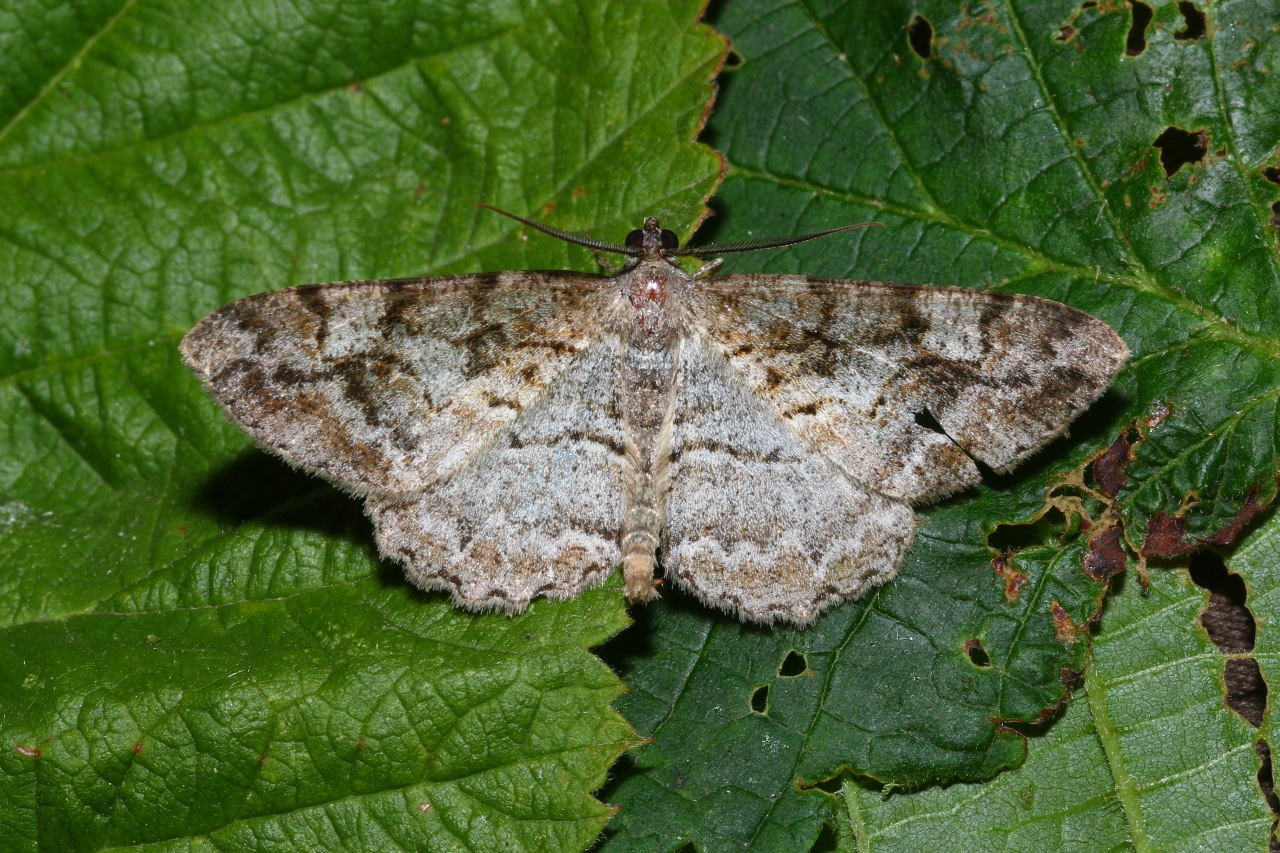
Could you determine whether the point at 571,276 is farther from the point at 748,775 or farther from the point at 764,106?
the point at 748,775

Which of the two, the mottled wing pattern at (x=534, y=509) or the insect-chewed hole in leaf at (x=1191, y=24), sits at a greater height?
the insect-chewed hole in leaf at (x=1191, y=24)

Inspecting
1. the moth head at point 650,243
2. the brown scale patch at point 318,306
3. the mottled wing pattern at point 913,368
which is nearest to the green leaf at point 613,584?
the moth head at point 650,243

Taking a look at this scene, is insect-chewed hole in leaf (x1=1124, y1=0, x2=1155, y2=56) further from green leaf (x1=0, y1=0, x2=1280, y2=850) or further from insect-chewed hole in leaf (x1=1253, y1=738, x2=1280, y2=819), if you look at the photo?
insect-chewed hole in leaf (x1=1253, y1=738, x2=1280, y2=819)

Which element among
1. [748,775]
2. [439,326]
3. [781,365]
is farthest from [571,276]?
[748,775]

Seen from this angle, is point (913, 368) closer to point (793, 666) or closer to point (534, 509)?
point (793, 666)

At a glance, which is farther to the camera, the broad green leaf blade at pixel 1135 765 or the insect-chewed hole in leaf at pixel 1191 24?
the insect-chewed hole in leaf at pixel 1191 24

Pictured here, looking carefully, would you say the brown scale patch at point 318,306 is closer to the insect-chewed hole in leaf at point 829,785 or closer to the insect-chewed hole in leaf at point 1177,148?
the insect-chewed hole in leaf at point 829,785
